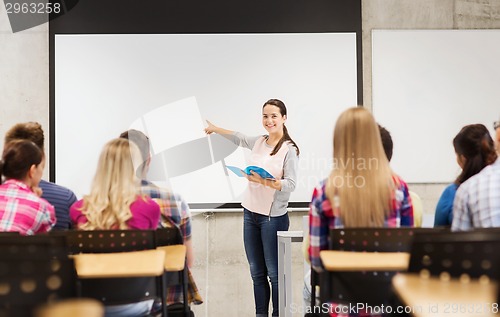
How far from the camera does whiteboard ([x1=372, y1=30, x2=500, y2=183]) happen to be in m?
5.26

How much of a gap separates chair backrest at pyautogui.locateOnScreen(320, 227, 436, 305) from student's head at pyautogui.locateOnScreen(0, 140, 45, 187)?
144cm

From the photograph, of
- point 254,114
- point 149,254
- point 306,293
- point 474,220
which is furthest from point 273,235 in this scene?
point 149,254

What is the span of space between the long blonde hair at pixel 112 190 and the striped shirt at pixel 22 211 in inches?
7.4

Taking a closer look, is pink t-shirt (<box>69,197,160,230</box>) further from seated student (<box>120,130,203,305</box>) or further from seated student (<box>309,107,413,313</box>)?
seated student (<box>309,107,413,313</box>)

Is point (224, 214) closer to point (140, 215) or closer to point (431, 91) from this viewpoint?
point (431, 91)

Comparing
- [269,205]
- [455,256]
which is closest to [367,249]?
[455,256]

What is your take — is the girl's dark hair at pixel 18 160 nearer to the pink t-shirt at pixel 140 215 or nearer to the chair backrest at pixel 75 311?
the pink t-shirt at pixel 140 215

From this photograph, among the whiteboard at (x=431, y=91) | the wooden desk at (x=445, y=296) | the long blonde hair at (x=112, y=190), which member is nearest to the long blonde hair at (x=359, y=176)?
the wooden desk at (x=445, y=296)

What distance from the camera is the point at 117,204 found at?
2482 millimetres

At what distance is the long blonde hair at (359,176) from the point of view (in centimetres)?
237

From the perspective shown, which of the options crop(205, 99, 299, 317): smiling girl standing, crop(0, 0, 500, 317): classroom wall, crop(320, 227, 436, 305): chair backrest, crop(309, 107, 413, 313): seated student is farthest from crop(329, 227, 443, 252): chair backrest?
crop(0, 0, 500, 317): classroom wall

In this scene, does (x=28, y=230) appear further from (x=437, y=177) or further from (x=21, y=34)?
(x=437, y=177)

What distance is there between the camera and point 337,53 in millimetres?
5223

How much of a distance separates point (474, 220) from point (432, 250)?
0.93 m
